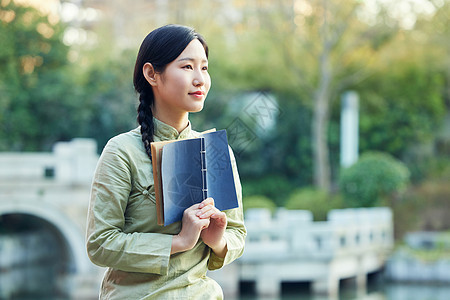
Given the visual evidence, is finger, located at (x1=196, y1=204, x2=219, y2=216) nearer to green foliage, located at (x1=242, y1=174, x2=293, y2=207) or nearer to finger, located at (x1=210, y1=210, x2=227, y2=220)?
finger, located at (x1=210, y1=210, x2=227, y2=220)

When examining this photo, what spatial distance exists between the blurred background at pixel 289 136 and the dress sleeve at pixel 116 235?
733 cm

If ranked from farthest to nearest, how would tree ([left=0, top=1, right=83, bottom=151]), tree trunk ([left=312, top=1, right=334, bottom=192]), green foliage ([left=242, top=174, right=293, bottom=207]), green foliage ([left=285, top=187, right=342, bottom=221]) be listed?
green foliage ([left=242, top=174, right=293, bottom=207]), tree ([left=0, top=1, right=83, bottom=151]), tree trunk ([left=312, top=1, right=334, bottom=192]), green foliage ([left=285, top=187, right=342, bottom=221])

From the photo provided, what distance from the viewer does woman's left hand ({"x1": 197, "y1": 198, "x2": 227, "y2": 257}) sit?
127cm

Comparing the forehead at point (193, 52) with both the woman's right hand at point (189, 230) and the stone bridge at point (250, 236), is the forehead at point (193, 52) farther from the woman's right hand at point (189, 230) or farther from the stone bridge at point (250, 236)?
the stone bridge at point (250, 236)

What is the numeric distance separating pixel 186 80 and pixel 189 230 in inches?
12.6

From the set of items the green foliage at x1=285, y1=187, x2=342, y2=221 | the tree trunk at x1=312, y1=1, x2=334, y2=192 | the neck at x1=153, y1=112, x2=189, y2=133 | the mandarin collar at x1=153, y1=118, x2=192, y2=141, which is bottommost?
the green foliage at x1=285, y1=187, x2=342, y2=221

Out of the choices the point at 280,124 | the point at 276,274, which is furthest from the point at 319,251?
the point at 280,124

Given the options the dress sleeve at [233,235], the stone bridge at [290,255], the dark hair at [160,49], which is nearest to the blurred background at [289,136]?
the stone bridge at [290,255]

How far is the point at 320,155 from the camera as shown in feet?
38.4

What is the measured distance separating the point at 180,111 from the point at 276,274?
24.7 ft

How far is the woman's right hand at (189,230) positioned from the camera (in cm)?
125

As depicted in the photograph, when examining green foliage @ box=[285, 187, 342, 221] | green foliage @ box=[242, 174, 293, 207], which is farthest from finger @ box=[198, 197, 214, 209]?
green foliage @ box=[242, 174, 293, 207]

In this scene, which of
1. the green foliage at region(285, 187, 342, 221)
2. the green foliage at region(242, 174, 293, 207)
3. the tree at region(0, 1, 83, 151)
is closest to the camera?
the green foliage at region(285, 187, 342, 221)

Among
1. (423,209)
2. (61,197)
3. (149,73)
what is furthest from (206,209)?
(423,209)
